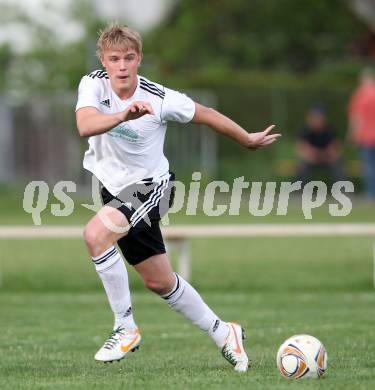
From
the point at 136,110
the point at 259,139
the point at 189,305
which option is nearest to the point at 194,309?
the point at 189,305

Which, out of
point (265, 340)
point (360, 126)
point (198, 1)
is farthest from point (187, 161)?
point (265, 340)

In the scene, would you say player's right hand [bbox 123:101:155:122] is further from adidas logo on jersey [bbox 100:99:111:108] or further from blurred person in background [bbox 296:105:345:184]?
blurred person in background [bbox 296:105:345:184]

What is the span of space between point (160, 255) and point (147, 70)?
20.8 meters

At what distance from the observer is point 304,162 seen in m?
24.1

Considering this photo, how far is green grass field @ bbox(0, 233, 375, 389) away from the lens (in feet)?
23.2

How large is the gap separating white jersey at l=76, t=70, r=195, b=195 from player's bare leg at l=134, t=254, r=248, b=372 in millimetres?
505

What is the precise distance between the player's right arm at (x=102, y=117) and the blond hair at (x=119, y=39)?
405mm

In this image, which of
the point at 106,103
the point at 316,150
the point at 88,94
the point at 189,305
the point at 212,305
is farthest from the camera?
the point at 316,150

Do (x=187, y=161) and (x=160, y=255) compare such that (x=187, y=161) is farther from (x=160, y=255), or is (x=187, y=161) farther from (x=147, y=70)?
(x=160, y=255)

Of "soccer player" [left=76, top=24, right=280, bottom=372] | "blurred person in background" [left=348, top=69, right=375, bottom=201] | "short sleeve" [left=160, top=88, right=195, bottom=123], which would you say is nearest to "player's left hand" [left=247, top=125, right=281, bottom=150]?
"soccer player" [left=76, top=24, right=280, bottom=372]

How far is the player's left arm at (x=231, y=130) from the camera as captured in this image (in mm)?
7328

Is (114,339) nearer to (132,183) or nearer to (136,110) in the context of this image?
(132,183)

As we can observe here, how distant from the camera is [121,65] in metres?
7.17

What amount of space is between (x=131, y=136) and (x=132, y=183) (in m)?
0.28
